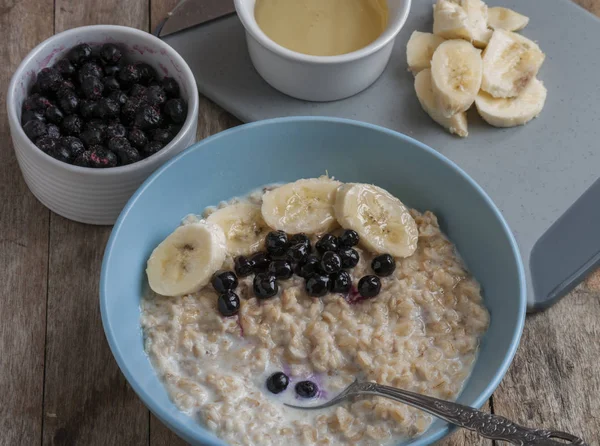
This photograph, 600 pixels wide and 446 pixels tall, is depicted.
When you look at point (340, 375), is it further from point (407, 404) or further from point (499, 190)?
point (499, 190)

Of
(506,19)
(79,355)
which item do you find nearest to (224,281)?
(79,355)

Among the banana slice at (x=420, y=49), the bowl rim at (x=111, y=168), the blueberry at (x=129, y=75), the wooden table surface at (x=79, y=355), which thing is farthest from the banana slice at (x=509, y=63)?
the blueberry at (x=129, y=75)

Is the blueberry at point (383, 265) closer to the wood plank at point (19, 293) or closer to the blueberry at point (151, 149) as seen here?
the blueberry at point (151, 149)

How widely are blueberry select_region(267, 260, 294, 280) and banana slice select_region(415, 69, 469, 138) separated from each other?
2.06 ft

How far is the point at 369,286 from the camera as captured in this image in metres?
1.55

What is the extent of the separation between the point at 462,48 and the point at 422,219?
525 millimetres

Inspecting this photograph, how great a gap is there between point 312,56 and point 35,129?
2.11 feet

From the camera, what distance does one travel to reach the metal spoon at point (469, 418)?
1213 millimetres

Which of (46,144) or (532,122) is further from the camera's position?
(532,122)

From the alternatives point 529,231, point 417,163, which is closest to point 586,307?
point 529,231

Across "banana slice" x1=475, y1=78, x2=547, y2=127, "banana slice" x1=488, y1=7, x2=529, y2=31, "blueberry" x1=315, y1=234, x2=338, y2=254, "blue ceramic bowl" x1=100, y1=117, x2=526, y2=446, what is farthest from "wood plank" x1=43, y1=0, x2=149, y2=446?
"banana slice" x1=488, y1=7, x2=529, y2=31

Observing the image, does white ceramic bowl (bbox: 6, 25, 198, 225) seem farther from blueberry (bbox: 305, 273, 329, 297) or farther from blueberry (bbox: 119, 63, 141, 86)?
blueberry (bbox: 305, 273, 329, 297)

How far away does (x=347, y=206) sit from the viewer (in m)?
1.63

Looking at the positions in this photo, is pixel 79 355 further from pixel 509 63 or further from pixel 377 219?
pixel 509 63
